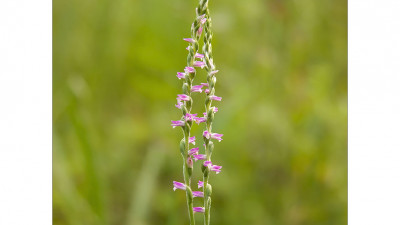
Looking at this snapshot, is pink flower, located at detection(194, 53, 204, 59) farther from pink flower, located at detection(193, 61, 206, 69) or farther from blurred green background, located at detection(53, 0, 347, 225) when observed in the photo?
blurred green background, located at detection(53, 0, 347, 225)

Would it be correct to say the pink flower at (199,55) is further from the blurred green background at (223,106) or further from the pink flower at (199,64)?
the blurred green background at (223,106)

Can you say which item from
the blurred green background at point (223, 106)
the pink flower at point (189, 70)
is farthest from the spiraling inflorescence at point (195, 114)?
the blurred green background at point (223, 106)

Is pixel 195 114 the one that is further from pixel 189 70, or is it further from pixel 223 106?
pixel 223 106

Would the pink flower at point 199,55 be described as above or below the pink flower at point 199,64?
above

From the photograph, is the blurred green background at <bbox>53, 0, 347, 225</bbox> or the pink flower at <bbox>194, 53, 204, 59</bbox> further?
the blurred green background at <bbox>53, 0, 347, 225</bbox>

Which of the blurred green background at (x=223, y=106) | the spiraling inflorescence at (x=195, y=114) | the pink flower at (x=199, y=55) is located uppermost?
the blurred green background at (x=223, y=106)

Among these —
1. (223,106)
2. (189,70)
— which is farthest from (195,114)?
(223,106)

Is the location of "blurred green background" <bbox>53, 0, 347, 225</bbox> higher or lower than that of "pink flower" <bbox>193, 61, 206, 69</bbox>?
higher

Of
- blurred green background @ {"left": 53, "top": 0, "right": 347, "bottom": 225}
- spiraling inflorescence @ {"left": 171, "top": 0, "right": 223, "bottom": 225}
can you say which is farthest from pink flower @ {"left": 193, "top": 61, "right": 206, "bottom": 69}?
blurred green background @ {"left": 53, "top": 0, "right": 347, "bottom": 225}
